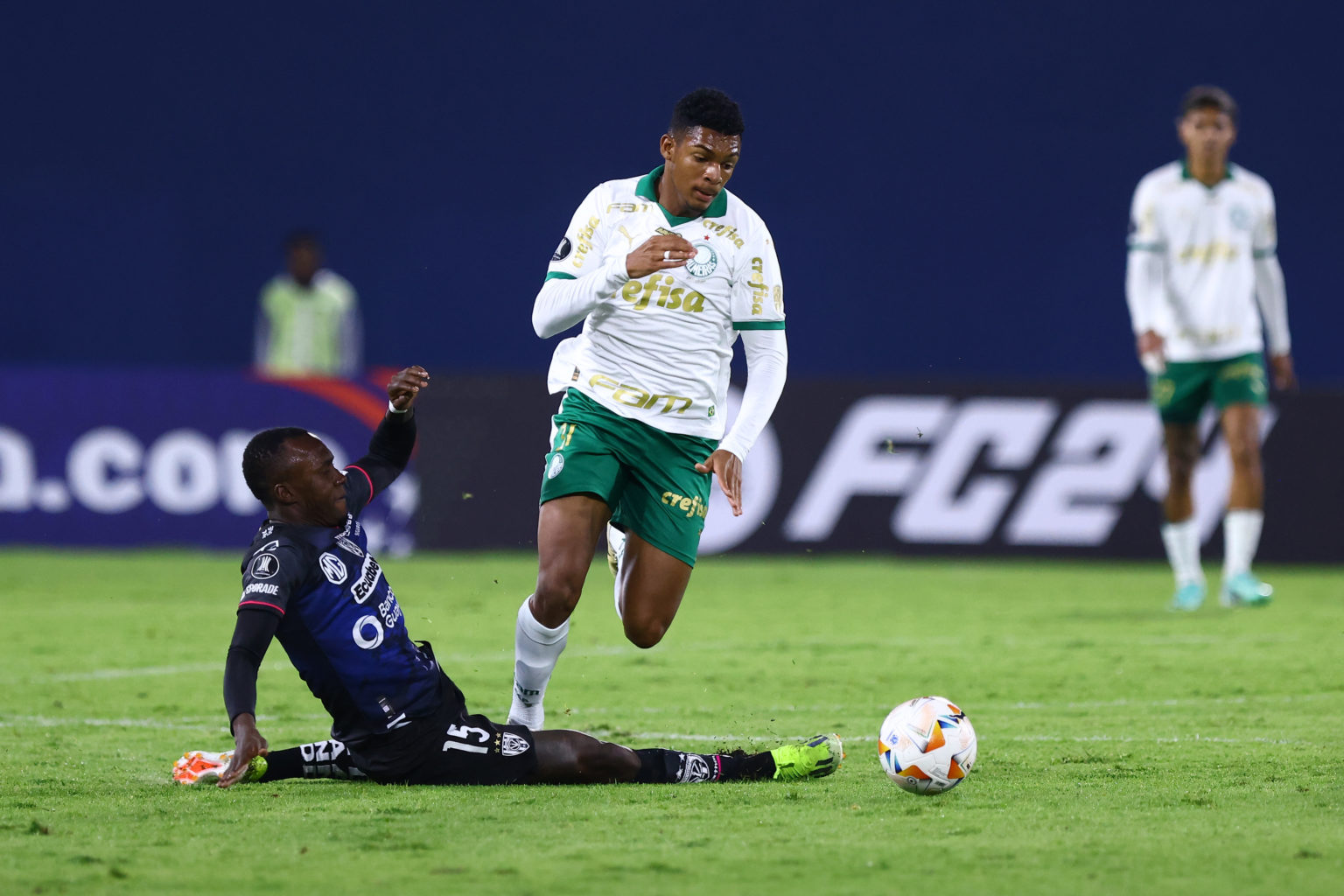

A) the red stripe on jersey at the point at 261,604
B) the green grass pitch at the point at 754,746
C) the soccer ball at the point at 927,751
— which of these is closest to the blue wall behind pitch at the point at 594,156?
the green grass pitch at the point at 754,746

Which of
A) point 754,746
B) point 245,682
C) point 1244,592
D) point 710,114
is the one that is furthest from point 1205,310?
point 245,682

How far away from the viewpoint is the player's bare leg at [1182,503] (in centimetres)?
1078

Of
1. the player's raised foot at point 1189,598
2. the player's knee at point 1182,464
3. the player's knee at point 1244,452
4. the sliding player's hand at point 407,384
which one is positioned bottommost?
the player's raised foot at point 1189,598

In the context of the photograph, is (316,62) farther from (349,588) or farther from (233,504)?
(349,588)

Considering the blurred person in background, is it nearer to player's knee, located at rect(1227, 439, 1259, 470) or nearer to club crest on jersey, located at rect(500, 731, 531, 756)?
player's knee, located at rect(1227, 439, 1259, 470)

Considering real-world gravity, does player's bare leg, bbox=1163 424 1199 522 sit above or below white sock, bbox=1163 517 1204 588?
above

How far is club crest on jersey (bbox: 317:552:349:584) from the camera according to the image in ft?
16.4

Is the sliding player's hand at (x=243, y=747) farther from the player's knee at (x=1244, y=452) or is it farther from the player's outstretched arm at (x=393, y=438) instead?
the player's knee at (x=1244, y=452)

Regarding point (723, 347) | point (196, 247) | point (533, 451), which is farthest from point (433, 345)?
point (723, 347)

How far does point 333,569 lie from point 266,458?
14.2 inches

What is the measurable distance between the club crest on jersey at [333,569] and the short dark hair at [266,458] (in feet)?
0.75

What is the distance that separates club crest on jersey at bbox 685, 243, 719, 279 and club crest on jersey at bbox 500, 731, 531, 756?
1.76 metres

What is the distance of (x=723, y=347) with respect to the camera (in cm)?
624

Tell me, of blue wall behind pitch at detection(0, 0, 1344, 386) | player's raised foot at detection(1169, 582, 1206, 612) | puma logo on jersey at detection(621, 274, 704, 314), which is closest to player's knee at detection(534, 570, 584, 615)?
puma logo on jersey at detection(621, 274, 704, 314)
